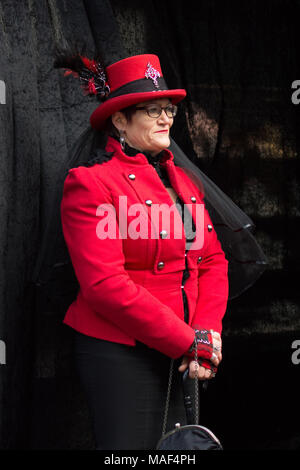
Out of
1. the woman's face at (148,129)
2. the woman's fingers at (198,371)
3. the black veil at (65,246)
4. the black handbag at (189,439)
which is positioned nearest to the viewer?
the black handbag at (189,439)

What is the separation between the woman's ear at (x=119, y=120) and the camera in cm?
210

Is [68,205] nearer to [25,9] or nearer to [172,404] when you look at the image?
[172,404]

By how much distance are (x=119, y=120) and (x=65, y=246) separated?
501mm

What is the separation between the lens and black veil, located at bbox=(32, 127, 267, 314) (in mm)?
2227

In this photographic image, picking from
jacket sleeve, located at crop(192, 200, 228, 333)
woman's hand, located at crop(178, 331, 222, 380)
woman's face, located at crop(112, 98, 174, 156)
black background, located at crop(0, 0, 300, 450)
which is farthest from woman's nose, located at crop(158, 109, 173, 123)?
woman's hand, located at crop(178, 331, 222, 380)

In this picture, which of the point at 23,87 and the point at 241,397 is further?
the point at 241,397

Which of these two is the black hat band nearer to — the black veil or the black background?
the black veil

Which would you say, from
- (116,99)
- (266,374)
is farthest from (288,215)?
(116,99)

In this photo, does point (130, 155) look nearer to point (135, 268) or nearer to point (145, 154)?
point (145, 154)

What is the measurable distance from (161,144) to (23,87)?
2.34 ft

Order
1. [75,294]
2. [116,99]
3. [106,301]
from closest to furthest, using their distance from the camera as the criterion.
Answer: [106,301] → [116,99] → [75,294]

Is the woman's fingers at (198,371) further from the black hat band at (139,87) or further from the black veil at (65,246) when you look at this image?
the black hat band at (139,87)

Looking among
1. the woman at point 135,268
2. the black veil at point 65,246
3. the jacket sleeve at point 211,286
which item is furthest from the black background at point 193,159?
the jacket sleeve at point 211,286

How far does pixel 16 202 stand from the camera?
2.40m
